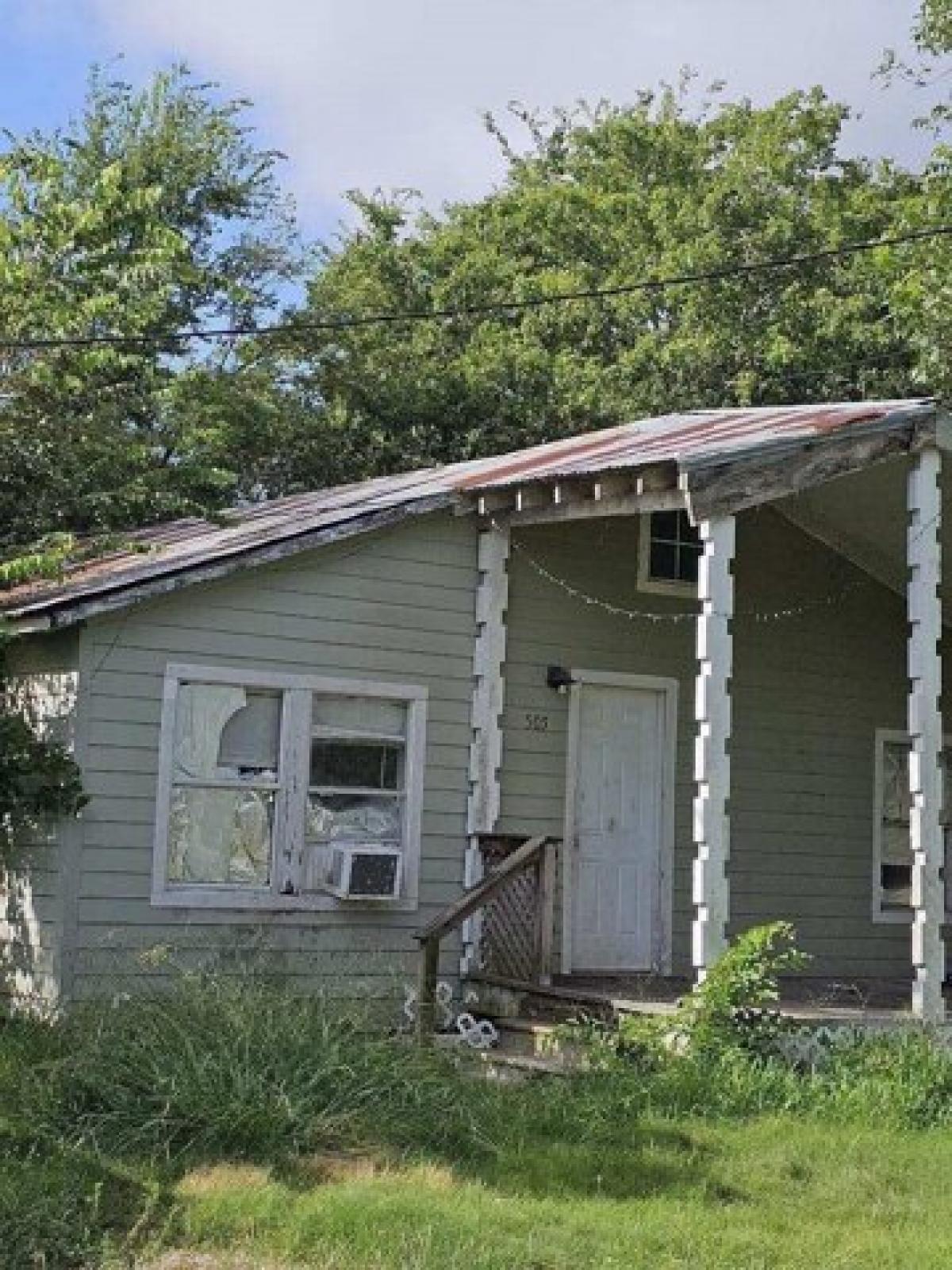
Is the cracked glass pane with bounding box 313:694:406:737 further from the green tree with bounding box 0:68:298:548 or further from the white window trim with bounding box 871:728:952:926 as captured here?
the white window trim with bounding box 871:728:952:926

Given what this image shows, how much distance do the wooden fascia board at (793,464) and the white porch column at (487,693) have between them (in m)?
2.40

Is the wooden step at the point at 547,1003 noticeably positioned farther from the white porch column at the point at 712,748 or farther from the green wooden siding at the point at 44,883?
the green wooden siding at the point at 44,883

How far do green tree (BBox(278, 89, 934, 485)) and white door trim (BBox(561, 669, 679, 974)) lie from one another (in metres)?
11.2

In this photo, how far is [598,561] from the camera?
42.1 ft

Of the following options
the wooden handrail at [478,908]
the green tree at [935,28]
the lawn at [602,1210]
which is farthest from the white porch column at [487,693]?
the green tree at [935,28]

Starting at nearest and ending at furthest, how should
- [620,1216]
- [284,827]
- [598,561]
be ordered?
[620,1216] → [284,827] → [598,561]

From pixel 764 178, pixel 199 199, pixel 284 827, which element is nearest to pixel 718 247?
pixel 764 178

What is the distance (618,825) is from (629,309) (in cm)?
1454

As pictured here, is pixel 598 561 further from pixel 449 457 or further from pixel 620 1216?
pixel 449 457

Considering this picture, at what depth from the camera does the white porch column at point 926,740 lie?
1021 centimetres

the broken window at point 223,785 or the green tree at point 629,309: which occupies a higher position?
the green tree at point 629,309

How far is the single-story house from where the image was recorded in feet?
34.2

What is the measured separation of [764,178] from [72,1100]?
21.6 metres

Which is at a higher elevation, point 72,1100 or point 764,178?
point 764,178
